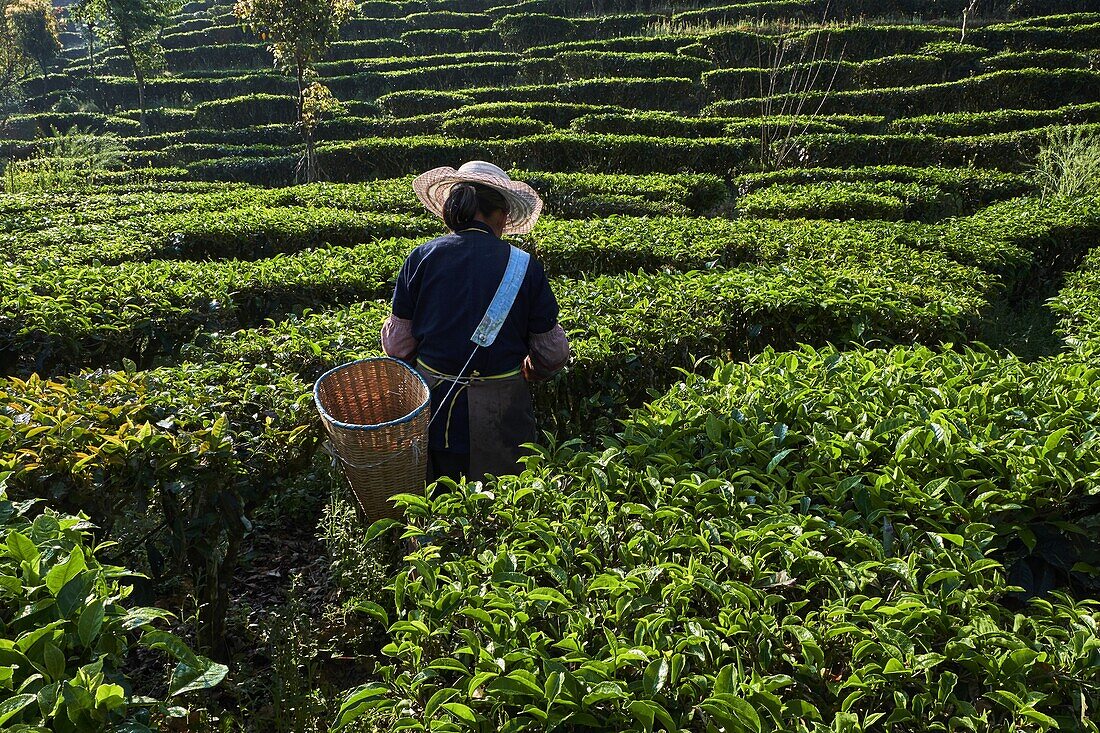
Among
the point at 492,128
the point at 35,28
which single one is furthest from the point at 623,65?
the point at 35,28

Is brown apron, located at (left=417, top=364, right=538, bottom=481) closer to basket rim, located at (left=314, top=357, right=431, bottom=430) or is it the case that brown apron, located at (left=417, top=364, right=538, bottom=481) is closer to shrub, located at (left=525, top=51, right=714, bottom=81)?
basket rim, located at (left=314, top=357, right=431, bottom=430)

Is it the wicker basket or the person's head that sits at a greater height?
the person's head

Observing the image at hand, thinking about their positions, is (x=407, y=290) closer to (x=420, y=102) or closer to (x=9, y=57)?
(x=420, y=102)

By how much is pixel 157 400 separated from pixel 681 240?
4685mm

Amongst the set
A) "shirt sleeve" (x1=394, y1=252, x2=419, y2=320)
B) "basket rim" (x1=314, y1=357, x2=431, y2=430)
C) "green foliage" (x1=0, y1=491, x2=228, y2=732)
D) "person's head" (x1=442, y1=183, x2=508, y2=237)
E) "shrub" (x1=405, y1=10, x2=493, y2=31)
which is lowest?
"basket rim" (x1=314, y1=357, x2=431, y2=430)

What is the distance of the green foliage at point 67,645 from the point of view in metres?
1.33

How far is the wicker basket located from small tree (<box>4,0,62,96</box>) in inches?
1866

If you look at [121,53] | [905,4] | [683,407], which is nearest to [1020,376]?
[683,407]

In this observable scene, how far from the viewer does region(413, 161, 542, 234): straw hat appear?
3189 mm

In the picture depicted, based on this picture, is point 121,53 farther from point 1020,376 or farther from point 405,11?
point 1020,376

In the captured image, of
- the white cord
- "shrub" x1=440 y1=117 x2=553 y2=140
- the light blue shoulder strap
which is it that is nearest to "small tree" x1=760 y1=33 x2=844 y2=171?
"shrub" x1=440 y1=117 x2=553 y2=140

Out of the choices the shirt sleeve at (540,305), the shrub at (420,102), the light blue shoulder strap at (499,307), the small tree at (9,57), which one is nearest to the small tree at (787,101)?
the shrub at (420,102)

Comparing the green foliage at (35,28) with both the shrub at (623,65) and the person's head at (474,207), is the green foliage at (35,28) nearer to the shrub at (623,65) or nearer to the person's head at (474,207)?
the shrub at (623,65)

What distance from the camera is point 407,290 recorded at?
3143 millimetres
